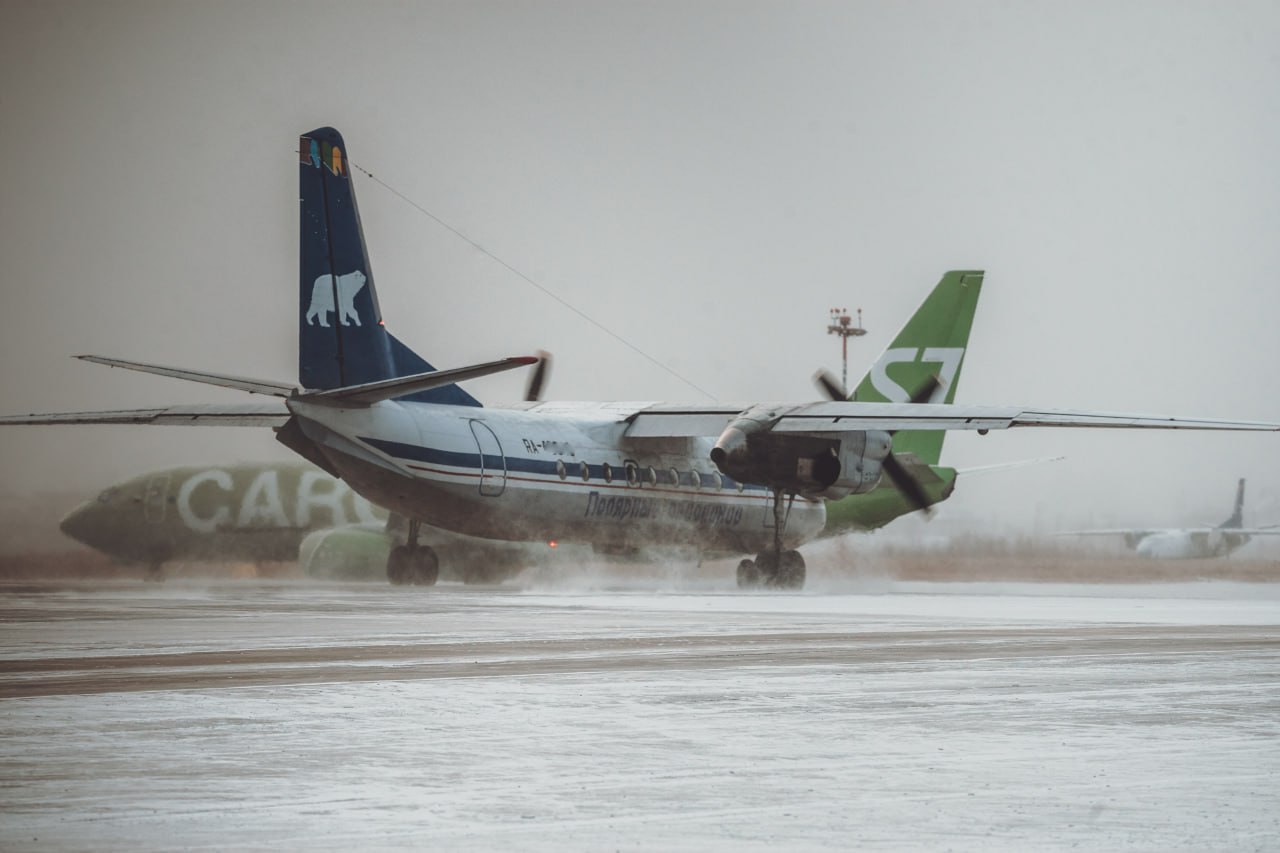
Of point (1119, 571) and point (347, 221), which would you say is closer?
point (347, 221)

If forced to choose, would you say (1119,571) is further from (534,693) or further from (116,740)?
(116,740)

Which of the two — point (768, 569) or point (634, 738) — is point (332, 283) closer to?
point (768, 569)

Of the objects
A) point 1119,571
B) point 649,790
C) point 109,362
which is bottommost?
point 1119,571

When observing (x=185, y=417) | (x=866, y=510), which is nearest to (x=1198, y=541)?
(x=866, y=510)

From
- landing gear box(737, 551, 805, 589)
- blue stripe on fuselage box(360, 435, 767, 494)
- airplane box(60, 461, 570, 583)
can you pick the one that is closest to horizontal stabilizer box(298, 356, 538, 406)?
blue stripe on fuselage box(360, 435, 767, 494)

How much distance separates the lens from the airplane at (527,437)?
106 ft

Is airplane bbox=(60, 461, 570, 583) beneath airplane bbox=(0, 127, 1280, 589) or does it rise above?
beneath

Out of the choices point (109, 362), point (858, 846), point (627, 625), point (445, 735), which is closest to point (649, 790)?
point (858, 846)

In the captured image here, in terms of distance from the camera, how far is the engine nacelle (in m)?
35.3

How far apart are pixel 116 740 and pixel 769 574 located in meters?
31.0

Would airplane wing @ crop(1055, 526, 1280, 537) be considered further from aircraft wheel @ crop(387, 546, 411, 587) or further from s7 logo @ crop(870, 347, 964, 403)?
aircraft wheel @ crop(387, 546, 411, 587)

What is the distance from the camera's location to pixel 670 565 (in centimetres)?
4362

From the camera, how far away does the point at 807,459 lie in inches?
1444

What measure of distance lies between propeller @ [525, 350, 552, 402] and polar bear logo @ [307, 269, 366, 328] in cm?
1038
